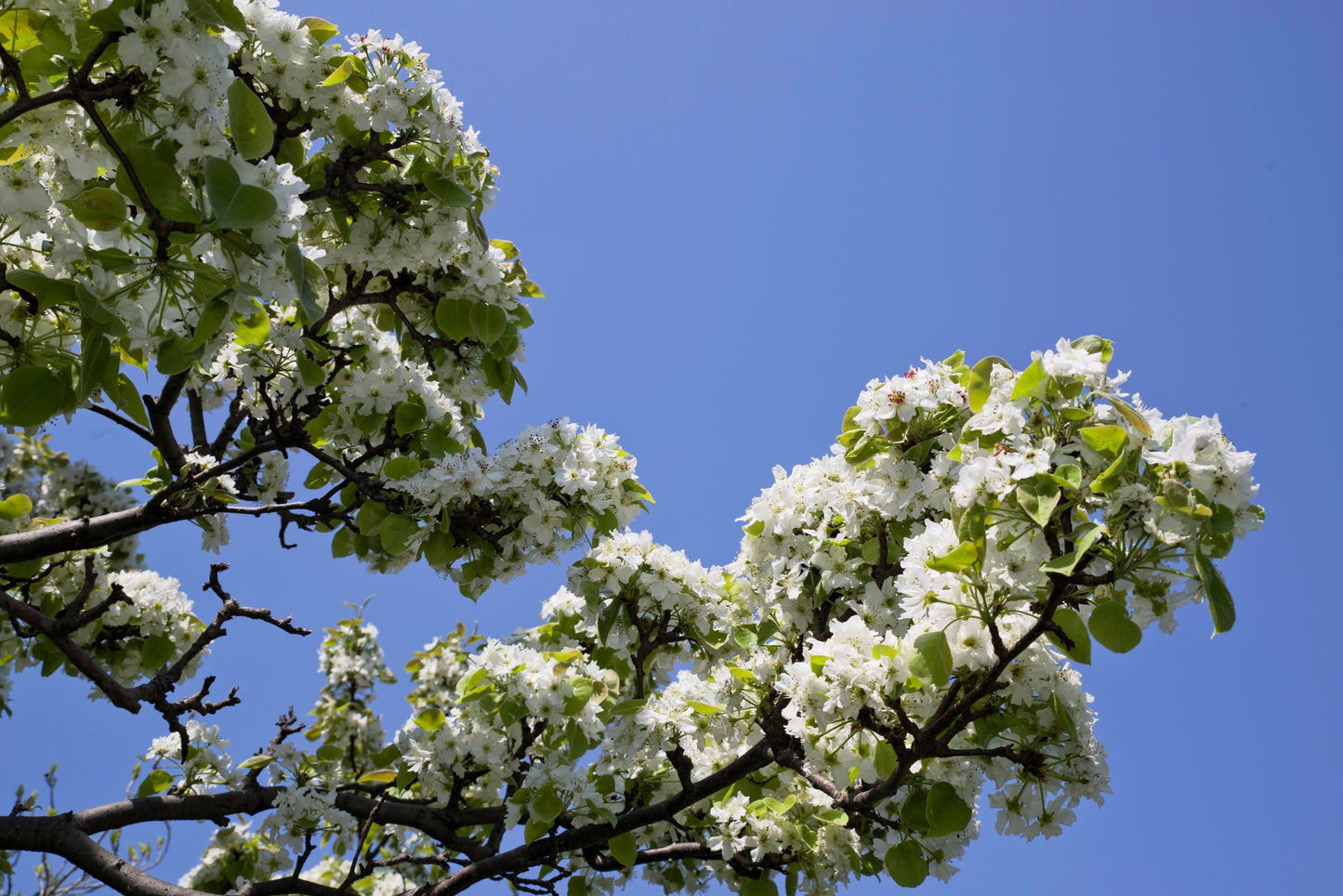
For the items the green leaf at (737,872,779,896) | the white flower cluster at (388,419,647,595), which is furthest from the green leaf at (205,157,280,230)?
the green leaf at (737,872,779,896)

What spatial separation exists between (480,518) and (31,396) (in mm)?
2106

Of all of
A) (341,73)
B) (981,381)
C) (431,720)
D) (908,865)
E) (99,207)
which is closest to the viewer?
(99,207)

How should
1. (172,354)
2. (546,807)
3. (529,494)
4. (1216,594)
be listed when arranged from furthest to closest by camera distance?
1. (529,494)
2. (546,807)
3. (172,354)
4. (1216,594)

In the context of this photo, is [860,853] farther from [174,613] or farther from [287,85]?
[287,85]

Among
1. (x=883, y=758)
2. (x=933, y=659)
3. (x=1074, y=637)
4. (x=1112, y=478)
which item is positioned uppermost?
(x=1112, y=478)

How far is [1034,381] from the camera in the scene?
2.80m

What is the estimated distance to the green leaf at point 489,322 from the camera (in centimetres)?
503

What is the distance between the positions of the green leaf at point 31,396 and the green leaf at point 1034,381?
11.8ft

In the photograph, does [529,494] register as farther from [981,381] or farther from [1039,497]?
[1039,497]

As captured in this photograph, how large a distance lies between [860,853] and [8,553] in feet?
14.9

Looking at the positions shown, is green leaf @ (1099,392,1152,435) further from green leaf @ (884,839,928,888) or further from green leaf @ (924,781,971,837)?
green leaf @ (884,839,928,888)

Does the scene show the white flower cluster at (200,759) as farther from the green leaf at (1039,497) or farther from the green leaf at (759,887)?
the green leaf at (1039,497)

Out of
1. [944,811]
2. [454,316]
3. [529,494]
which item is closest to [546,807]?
[529,494]

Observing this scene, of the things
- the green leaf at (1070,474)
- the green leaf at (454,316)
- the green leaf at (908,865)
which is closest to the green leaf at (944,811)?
the green leaf at (908,865)
